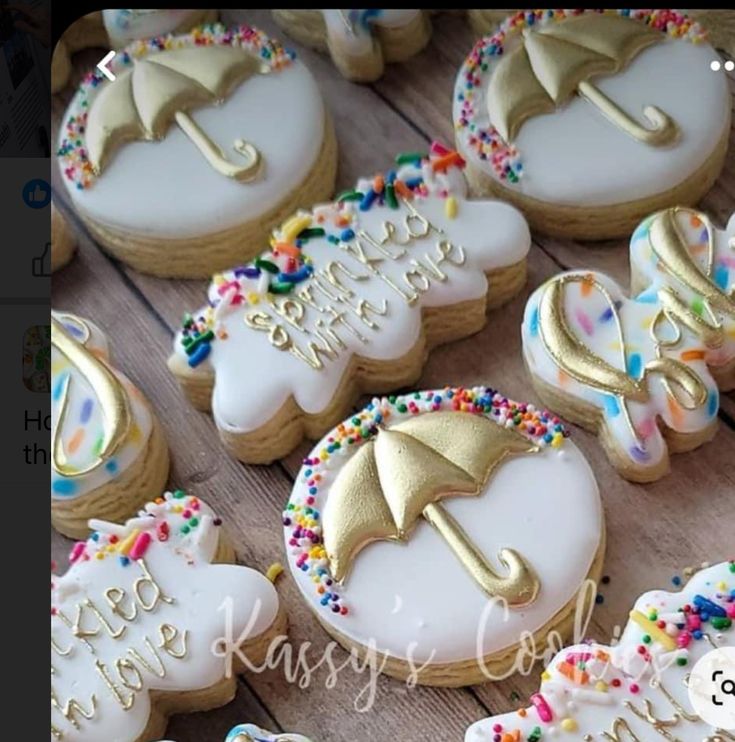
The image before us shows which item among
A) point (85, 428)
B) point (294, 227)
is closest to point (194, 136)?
point (294, 227)

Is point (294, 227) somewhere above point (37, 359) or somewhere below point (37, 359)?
above

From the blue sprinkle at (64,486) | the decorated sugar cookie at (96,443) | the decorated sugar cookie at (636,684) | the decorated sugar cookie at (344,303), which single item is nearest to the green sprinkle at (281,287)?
the decorated sugar cookie at (344,303)

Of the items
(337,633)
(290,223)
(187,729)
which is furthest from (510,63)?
(187,729)

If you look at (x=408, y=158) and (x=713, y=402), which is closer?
(x=713, y=402)

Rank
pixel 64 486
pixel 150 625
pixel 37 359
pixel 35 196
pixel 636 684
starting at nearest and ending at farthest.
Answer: pixel 636 684, pixel 150 625, pixel 64 486, pixel 37 359, pixel 35 196

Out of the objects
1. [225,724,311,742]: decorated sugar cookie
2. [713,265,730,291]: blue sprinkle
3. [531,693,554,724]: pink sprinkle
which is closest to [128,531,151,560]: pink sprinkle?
[225,724,311,742]: decorated sugar cookie

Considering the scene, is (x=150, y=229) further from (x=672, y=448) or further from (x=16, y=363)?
(x=672, y=448)

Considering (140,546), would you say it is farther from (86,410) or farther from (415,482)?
(415,482)
